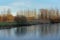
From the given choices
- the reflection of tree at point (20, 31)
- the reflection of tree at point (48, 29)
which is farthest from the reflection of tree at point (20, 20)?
the reflection of tree at point (48, 29)

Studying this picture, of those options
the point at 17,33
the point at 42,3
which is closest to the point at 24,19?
the point at 17,33

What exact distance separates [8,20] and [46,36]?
2.26ft

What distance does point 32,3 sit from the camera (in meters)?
2.03

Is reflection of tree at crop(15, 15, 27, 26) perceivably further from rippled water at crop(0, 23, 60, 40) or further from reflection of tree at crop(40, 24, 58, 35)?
reflection of tree at crop(40, 24, 58, 35)

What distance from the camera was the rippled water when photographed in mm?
1999

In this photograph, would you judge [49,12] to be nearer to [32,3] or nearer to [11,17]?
[32,3]

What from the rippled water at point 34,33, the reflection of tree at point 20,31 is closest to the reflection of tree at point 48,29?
the rippled water at point 34,33

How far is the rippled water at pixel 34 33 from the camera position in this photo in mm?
1999

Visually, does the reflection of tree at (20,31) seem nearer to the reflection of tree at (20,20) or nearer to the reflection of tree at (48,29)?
the reflection of tree at (20,20)

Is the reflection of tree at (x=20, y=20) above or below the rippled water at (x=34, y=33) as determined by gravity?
above

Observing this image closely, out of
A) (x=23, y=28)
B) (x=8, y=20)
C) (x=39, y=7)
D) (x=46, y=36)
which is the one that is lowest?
(x=46, y=36)

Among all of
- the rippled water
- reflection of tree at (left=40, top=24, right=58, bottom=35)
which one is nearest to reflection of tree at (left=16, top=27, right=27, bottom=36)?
the rippled water

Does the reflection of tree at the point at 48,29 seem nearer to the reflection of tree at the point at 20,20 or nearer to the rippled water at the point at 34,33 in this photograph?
the rippled water at the point at 34,33

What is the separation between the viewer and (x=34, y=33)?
2035mm
